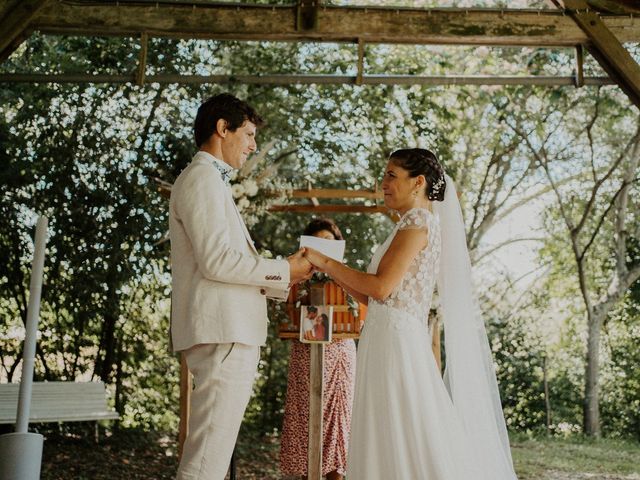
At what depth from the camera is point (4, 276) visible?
7.07 meters

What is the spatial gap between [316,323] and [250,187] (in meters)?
1.60

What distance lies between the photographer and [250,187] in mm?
4945

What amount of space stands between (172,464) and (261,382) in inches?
67.6

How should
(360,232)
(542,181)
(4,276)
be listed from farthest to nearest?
(542,181) < (360,232) < (4,276)

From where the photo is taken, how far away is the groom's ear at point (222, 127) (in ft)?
9.05

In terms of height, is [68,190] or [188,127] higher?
[188,127]

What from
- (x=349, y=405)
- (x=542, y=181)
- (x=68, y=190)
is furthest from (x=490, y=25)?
(x=542, y=181)

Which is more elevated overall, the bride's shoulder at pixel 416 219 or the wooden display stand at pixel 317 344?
the bride's shoulder at pixel 416 219

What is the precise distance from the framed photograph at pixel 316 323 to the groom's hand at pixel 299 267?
0.66 meters

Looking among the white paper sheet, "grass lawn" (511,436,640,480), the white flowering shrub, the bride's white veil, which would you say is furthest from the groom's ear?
"grass lawn" (511,436,640,480)

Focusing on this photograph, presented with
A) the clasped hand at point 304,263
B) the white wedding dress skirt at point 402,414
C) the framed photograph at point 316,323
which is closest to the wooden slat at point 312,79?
the framed photograph at point 316,323

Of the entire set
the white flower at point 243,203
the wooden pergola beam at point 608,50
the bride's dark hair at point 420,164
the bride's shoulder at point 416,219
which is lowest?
the bride's shoulder at point 416,219

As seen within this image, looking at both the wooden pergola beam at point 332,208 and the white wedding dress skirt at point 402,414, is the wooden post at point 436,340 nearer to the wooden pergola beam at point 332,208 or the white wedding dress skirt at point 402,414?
the wooden pergola beam at point 332,208

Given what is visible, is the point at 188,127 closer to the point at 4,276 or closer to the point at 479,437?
the point at 4,276
